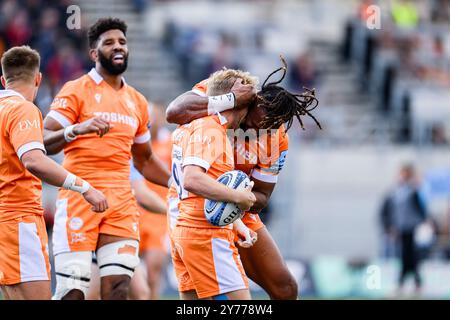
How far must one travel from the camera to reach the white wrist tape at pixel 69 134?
873cm

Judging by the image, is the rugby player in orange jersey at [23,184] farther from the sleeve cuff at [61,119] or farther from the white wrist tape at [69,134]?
the sleeve cuff at [61,119]

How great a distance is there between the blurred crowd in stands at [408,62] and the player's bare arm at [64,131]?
41.7 ft

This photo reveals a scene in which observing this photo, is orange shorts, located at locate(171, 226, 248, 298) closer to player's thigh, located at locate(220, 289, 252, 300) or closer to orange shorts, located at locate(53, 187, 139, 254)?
player's thigh, located at locate(220, 289, 252, 300)

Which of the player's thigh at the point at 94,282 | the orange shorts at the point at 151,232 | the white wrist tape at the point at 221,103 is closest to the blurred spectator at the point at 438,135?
the orange shorts at the point at 151,232

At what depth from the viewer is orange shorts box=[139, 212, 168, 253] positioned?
40.9 feet

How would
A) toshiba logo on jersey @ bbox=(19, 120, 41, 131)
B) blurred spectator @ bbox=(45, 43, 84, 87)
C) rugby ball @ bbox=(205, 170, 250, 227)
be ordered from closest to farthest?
rugby ball @ bbox=(205, 170, 250, 227), toshiba logo on jersey @ bbox=(19, 120, 41, 131), blurred spectator @ bbox=(45, 43, 84, 87)

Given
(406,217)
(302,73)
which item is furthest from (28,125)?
(302,73)

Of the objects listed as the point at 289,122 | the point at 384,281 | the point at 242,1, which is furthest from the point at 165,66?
the point at 289,122

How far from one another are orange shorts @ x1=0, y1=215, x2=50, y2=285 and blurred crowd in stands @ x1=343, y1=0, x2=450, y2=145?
13662 millimetres

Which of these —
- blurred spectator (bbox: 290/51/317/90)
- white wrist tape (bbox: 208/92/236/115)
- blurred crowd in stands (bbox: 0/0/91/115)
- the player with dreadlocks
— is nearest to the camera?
white wrist tape (bbox: 208/92/236/115)

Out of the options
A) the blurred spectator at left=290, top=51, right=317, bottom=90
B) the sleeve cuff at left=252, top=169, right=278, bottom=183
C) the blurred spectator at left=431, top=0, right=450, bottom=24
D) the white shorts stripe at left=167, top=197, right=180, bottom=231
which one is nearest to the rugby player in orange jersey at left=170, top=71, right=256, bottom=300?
the white shorts stripe at left=167, top=197, right=180, bottom=231

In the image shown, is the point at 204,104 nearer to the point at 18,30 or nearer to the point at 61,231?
the point at 61,231
